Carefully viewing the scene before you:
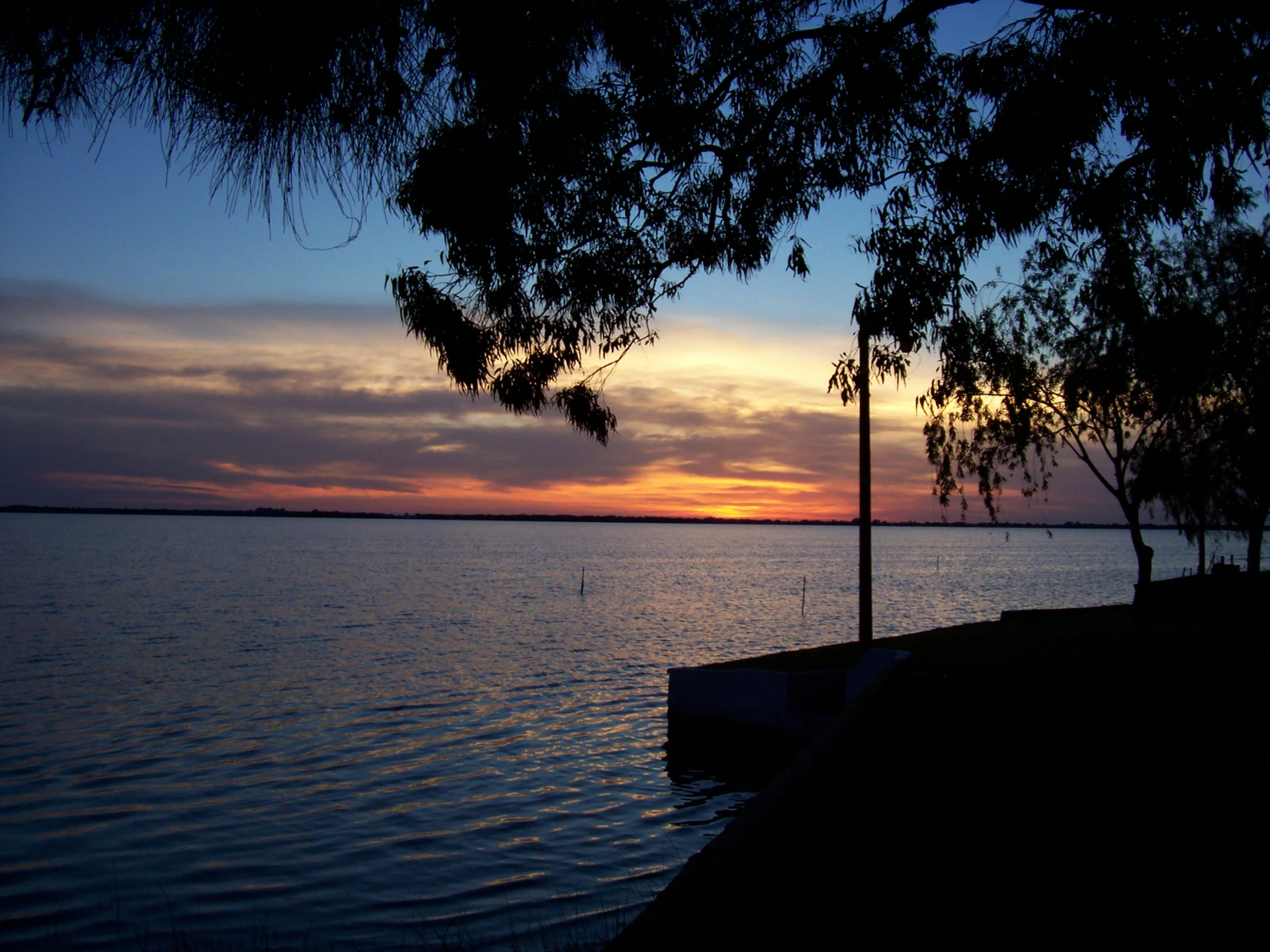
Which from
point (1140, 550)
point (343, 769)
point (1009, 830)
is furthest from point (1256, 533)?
point (1009, 830)

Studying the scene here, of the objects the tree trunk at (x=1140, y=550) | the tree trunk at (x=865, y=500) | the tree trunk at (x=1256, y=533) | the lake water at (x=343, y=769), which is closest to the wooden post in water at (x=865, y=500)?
the tree trunk at (x=865, y=500)

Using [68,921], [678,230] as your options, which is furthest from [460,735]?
[678,230]

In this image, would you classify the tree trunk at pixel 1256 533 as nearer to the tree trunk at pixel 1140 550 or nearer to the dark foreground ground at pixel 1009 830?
the tree trunk at pixel 1140 550

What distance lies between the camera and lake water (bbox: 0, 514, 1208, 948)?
9.95 metres

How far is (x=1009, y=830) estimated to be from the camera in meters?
6.66

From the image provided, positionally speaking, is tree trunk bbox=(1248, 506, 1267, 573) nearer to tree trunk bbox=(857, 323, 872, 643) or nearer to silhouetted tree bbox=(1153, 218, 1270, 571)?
silhouetted tree bbox=(1153, 218, 1270, 571)

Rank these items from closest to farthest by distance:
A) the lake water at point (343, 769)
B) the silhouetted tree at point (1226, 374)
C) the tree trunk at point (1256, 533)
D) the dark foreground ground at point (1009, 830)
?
the dark foreground ground at point (1009, 830)
the lake water at point (343, 769)
the silhouetted tree at point (1226, 374)
the tree trunk at point (1256, 533)

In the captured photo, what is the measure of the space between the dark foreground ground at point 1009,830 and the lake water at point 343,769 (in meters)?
3.40

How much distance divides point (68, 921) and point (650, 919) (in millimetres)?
8592

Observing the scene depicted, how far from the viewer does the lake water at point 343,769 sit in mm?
9953

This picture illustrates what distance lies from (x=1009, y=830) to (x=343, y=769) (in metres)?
12.7

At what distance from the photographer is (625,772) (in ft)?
52.0

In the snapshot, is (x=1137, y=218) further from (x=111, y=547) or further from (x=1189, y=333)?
(x=111, y=547)

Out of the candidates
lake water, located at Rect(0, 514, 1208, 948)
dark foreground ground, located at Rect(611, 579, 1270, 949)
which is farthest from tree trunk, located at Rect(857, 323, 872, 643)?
dark foreground ground, located at Rect(611, 579, 1270, 949)
